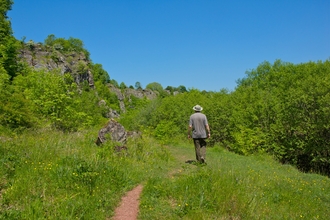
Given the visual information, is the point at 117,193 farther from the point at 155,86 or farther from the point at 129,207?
the point at 155,86

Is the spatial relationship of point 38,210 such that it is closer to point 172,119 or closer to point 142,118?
point 172,119

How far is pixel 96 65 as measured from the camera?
11375 centimetres

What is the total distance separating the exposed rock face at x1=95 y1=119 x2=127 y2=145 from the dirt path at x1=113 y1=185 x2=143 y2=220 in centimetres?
450

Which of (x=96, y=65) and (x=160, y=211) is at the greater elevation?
(x=96, y=65)

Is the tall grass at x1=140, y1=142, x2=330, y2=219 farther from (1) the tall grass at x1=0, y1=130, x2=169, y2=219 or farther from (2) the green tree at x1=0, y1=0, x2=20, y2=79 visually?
(2) the green tree at x1=0, y1=0, x2=20, y2=79

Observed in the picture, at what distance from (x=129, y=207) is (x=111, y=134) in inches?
220

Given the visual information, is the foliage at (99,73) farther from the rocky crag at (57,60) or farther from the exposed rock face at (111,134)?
the exposed rock face at (111,134)

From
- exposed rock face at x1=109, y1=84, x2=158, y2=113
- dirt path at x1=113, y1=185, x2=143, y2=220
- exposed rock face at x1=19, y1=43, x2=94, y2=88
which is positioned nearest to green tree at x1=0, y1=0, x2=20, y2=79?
exposed rock face at x1=19, y1=43, x2=94, y2=88

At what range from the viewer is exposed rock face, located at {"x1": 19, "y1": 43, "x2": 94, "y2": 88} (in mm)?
63906

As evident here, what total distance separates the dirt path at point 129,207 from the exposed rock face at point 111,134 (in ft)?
14.8

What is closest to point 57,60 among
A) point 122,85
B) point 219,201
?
point 122,85

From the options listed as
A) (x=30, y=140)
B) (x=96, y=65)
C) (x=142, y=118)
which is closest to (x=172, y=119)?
(x=142, y=118)

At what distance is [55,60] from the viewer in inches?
2876

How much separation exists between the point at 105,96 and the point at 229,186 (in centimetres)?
9503
